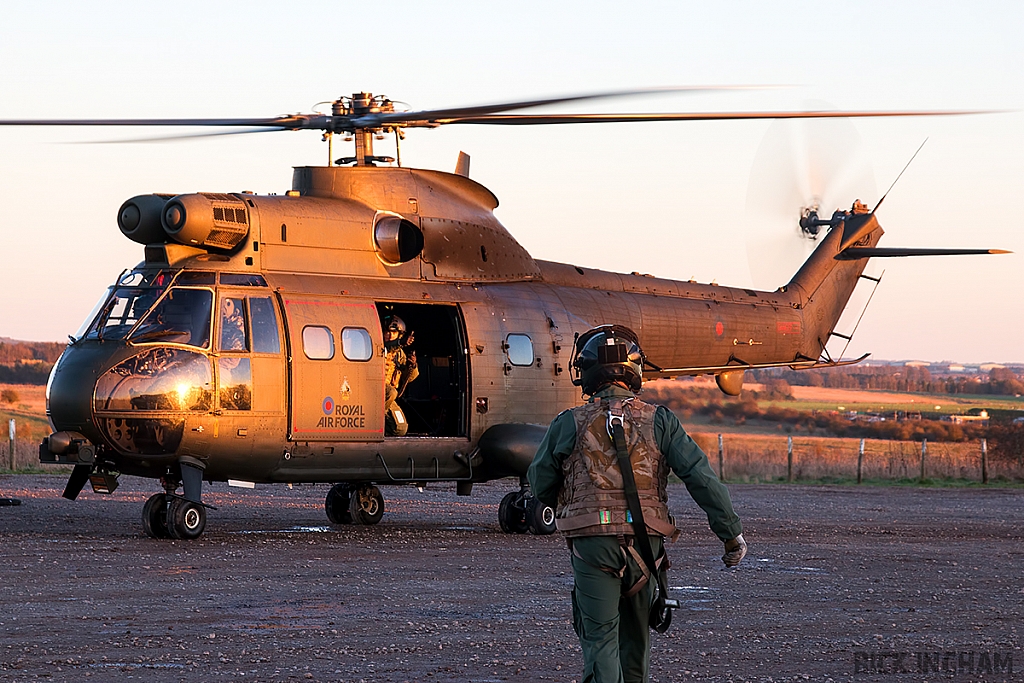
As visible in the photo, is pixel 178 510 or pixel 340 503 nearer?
pixel 178 510

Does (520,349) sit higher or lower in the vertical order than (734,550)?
higher

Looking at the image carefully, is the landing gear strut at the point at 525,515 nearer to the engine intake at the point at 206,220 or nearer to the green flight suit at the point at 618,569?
the engine intake at the point at 206,220

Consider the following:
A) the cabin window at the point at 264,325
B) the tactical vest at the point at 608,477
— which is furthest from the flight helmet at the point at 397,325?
the tactical vest at the point at 608,477

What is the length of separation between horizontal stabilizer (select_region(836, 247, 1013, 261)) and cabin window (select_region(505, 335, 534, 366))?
8.09 metres

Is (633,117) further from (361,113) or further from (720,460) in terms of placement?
(720,460)

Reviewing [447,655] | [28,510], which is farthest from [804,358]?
[447,655]

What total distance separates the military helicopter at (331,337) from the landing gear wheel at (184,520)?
0.9 inches

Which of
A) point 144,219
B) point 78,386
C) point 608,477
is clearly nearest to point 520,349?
point 144,219

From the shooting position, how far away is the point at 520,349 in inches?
695

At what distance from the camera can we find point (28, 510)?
19.6m

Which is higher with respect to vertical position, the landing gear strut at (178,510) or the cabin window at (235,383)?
the cabin window at (235,383)

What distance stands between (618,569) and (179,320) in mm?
9609

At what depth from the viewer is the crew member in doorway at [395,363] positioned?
17.0m

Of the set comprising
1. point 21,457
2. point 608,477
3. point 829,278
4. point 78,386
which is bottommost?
point 608,477
